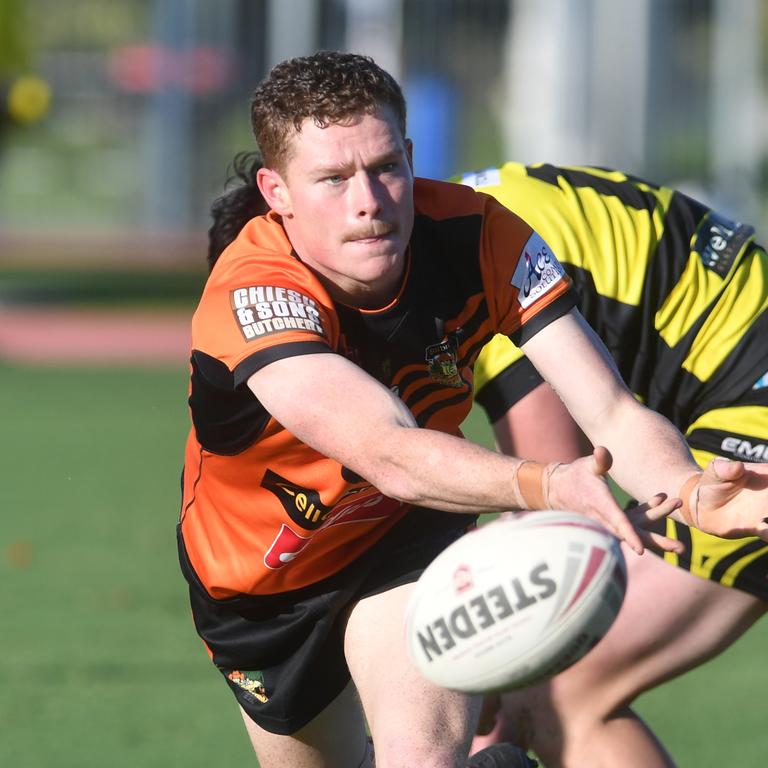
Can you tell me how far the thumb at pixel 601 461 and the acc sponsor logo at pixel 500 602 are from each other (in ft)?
0.65

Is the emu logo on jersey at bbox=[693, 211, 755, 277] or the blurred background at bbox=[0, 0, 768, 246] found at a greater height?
the emu logo on jersey at bbox=[693, 211, 755, 277]

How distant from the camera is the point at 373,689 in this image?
3557 millimetres

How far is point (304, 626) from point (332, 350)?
941 millimetres

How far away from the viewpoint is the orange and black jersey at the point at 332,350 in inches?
129

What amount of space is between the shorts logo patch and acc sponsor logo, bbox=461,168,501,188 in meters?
1.55

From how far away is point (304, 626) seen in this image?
378 cm

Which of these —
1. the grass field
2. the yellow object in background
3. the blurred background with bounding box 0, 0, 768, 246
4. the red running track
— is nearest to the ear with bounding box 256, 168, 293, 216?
the grass field

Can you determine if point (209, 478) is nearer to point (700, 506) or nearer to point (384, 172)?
point (384, 172)

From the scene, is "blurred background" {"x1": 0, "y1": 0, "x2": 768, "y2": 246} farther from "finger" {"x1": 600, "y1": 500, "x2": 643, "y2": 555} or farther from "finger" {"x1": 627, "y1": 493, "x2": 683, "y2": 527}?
"finger" {"x1": 600, "y1": 500, "x2": 643, "y2": 555}

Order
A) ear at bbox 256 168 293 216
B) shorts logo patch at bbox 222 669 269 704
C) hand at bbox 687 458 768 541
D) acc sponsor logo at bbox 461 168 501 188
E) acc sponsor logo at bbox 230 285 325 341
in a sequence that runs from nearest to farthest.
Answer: hand at bbox 687 458 768 541
acc sponsor logo at bbox 230 285 325 341
ear at bbox 256 168 293 216
shorts logo patch at bbox 222 669 269 704
acc sponsor logo at bbox 461 168 501 188

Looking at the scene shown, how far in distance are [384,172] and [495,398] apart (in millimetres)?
1221

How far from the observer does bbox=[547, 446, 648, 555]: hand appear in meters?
2.73

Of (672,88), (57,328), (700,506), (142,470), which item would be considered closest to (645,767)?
(700,506)

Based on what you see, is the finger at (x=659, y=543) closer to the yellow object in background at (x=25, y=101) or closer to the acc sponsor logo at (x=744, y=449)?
the acc sponsor logo at (x=744, y=449)
